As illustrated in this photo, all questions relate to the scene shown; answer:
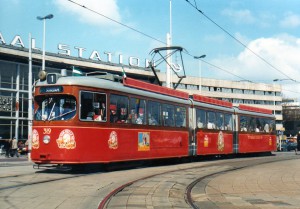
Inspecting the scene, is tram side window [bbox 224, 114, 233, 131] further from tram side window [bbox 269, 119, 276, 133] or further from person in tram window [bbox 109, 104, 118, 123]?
person in tram window [bbox 109, 104, 118, 123]

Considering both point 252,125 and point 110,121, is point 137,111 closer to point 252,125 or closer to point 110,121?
point 110,121

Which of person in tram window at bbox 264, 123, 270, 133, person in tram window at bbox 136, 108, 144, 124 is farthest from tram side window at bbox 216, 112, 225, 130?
person in tram window at bbox 136, 108, 144, 124

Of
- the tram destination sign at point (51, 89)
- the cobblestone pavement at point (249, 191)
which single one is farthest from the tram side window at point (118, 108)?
the cobblestone pavement at point (249, 191)

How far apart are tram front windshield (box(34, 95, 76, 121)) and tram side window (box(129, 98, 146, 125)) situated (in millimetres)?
2617

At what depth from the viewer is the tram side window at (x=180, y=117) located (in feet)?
62.7

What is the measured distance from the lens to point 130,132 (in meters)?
15.9

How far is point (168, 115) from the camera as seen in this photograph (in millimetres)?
18328

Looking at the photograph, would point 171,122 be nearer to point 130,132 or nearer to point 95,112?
point 130,132

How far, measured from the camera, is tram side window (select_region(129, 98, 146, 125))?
15922mm

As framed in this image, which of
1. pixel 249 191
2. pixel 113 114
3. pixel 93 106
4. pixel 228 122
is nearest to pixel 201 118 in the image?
pixel 228 122

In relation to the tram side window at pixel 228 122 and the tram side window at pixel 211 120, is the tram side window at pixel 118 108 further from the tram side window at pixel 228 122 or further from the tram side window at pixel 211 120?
the tram side window at pixel 228 122

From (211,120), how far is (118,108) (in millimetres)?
8336

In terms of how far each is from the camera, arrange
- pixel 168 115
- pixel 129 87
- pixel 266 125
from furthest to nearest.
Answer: pixel 266 125 → pixel 168 115 → pixel 129 87

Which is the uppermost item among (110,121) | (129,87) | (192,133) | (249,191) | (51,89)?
(129,87)
